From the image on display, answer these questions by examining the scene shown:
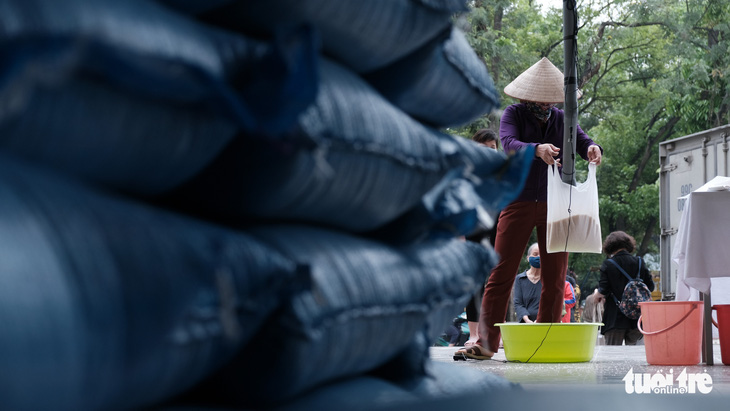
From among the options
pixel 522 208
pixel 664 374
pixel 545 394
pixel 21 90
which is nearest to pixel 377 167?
pixel 545 394

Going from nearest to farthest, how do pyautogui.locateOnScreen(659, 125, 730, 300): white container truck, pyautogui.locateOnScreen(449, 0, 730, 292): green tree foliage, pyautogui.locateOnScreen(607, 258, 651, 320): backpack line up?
pyautogui.locateOnScreen(607, 258, 651, 320): backpack → pyautogui.locateOnScreen(659, 125, 730, 300): white container truck → pyautogui.locateOnScreen(449, 0, 730, 292): green tree foliage

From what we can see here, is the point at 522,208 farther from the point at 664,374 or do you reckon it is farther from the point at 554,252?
the point at 664,374

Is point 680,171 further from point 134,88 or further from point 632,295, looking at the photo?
point 134,88

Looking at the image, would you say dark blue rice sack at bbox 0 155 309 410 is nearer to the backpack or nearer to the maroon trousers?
the maroon trousers

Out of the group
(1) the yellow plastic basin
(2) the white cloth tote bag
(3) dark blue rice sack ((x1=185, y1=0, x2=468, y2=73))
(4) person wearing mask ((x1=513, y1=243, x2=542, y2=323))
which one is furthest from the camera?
(4) person wearing mask ((x1=513, y1=243, x2=542, y2=323))

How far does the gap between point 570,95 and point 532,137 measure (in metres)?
0.43

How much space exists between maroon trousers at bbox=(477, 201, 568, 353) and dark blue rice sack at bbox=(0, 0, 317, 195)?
3.83 meters

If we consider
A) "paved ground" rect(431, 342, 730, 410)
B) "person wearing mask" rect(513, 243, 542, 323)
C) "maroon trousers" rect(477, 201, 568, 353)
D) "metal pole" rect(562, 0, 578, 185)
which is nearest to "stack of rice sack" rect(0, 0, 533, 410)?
"paved ground" rect(431, 342, 730, 410)

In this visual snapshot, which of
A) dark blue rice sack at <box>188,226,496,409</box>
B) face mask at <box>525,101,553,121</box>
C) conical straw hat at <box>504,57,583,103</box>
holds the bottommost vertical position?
dark blue rice sack at <box>188,226,496,409</box>

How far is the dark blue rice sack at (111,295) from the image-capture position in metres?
0.76

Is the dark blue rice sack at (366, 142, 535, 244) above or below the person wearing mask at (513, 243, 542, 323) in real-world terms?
above

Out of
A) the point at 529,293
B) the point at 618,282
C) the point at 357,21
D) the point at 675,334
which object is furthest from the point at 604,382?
the point at 529,293

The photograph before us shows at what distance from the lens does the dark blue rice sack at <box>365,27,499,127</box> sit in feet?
4.92

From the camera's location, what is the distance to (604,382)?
310cm
